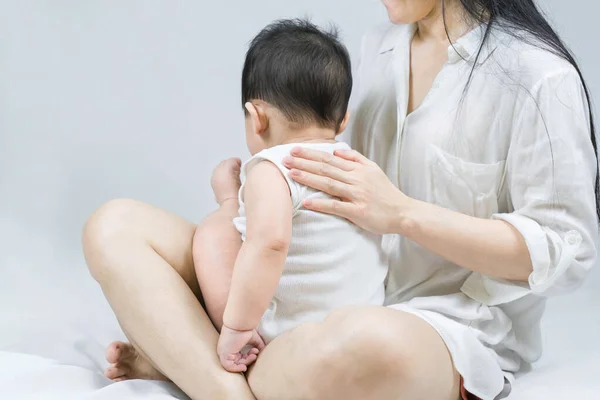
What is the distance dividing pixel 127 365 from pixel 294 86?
1.90ft

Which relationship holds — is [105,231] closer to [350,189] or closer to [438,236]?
[350,189]

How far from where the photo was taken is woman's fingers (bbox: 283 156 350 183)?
1456mm

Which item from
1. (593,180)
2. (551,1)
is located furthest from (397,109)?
(551,1)

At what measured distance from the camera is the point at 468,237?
1.49 m

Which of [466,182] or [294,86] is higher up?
[294,86]

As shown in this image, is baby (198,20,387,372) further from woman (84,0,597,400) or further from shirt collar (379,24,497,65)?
shirt collar (379,24,497,65)

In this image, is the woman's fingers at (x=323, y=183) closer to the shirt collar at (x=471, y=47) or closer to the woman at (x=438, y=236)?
the woman at (x=438, y=236)

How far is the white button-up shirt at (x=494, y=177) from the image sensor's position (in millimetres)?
1492

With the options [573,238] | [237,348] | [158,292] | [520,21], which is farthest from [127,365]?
[520,21]

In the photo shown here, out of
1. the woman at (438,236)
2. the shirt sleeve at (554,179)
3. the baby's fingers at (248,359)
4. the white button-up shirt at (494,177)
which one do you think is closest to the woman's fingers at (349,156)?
the woman at (438,236)

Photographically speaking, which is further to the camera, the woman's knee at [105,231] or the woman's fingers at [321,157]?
the woman's knee at [105,231]

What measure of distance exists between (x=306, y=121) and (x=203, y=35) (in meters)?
1.10

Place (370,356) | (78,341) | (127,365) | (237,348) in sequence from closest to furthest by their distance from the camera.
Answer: (370,356) < (237,348) < (127,365) < (78,341)

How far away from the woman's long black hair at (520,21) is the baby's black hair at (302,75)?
0.23 meters
